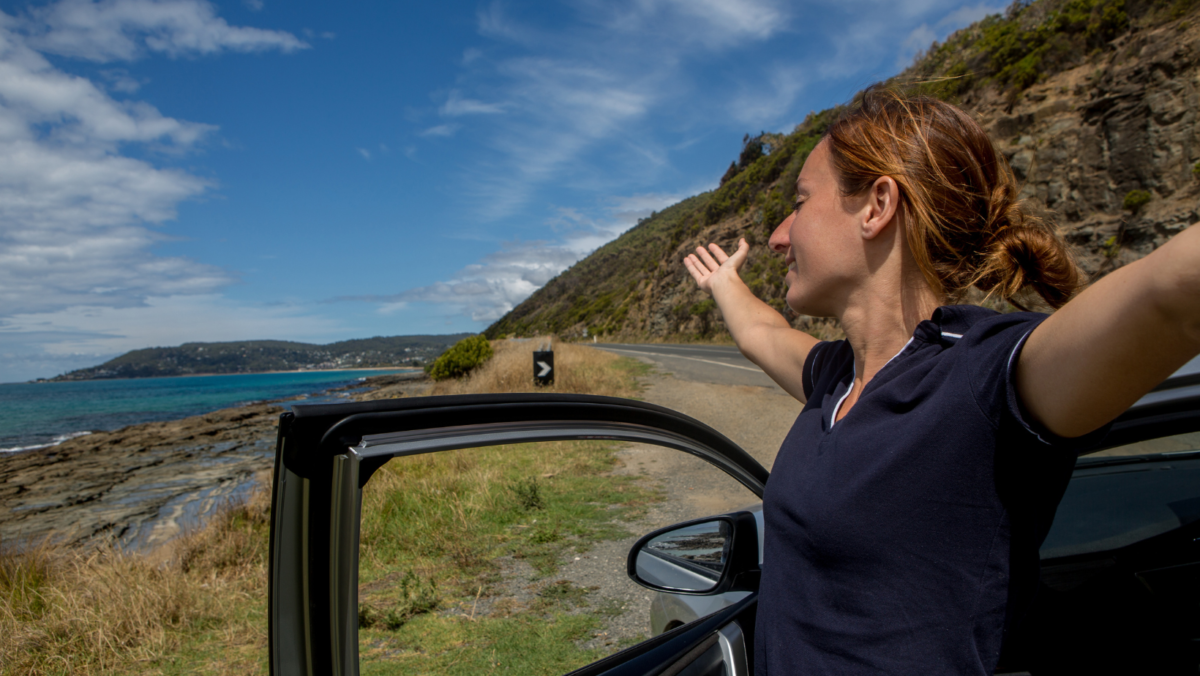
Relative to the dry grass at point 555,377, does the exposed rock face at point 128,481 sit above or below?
below

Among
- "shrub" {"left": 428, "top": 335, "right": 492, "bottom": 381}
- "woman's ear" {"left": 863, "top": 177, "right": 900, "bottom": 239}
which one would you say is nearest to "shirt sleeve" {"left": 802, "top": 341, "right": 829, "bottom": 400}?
"woman's ear" {"left": 863, "top": 177, "right": 900, "bottom": 239}

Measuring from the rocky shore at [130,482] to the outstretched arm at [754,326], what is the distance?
6.31m

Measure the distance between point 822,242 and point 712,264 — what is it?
1.03 meters

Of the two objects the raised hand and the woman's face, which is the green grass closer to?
the woman's face

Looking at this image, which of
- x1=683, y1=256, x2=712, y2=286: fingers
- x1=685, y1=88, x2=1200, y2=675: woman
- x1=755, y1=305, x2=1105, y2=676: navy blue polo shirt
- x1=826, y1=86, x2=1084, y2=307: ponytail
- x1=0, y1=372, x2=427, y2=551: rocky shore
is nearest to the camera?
x1=685, y1=88, x2=1200, y2=675: woman

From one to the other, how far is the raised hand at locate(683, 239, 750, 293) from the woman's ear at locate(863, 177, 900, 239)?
84 centimetres

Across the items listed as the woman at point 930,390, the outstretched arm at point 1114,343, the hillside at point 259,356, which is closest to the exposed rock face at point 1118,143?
the woman at point 930,390

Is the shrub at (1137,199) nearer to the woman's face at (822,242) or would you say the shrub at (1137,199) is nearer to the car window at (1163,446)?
the car window at (1163,446)

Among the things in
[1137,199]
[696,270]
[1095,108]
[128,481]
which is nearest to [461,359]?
[128,481]

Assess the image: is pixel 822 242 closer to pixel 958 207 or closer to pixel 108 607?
pixel 958 207

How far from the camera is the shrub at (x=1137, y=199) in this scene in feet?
49.3

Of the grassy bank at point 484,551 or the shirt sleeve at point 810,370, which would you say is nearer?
the grassy bank at point 484,551

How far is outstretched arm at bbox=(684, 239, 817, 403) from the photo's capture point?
5.89 feet

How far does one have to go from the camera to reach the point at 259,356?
412 ft
